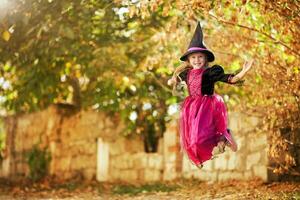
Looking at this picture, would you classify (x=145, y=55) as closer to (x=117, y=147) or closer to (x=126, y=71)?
(x=126, y=71)

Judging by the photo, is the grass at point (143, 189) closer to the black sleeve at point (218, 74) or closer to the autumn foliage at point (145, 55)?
the autumn foliage at point (145, 55)

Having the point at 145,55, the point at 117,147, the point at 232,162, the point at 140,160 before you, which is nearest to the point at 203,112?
the point at 232,162

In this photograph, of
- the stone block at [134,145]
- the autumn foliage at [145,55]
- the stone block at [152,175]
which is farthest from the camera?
the stone block at [134,145]

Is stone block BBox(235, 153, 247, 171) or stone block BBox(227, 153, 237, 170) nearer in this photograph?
stone block BBox(235, 153, 247, 171)

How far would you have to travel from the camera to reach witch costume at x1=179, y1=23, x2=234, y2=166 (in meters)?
5.23

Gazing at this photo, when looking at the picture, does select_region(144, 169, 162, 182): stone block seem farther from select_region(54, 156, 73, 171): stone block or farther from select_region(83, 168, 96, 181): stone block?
select_region(54, 156, 73, 171): stone block

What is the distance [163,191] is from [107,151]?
3.75 metres

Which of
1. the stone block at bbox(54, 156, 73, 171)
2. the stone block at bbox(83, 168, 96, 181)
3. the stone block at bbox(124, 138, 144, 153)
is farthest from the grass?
the stone block at bbox(54, 156, 73, 171)

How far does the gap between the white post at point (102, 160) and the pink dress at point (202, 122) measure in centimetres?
765

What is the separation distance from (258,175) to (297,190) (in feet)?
5.02

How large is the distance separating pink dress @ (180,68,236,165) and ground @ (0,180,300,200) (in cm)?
176

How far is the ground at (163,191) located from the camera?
299 inches

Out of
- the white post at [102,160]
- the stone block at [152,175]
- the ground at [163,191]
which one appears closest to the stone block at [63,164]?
the ground at [163,191]

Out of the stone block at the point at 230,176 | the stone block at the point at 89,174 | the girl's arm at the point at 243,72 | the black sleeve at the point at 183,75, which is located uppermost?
the black sleeve at the point at 183,75
